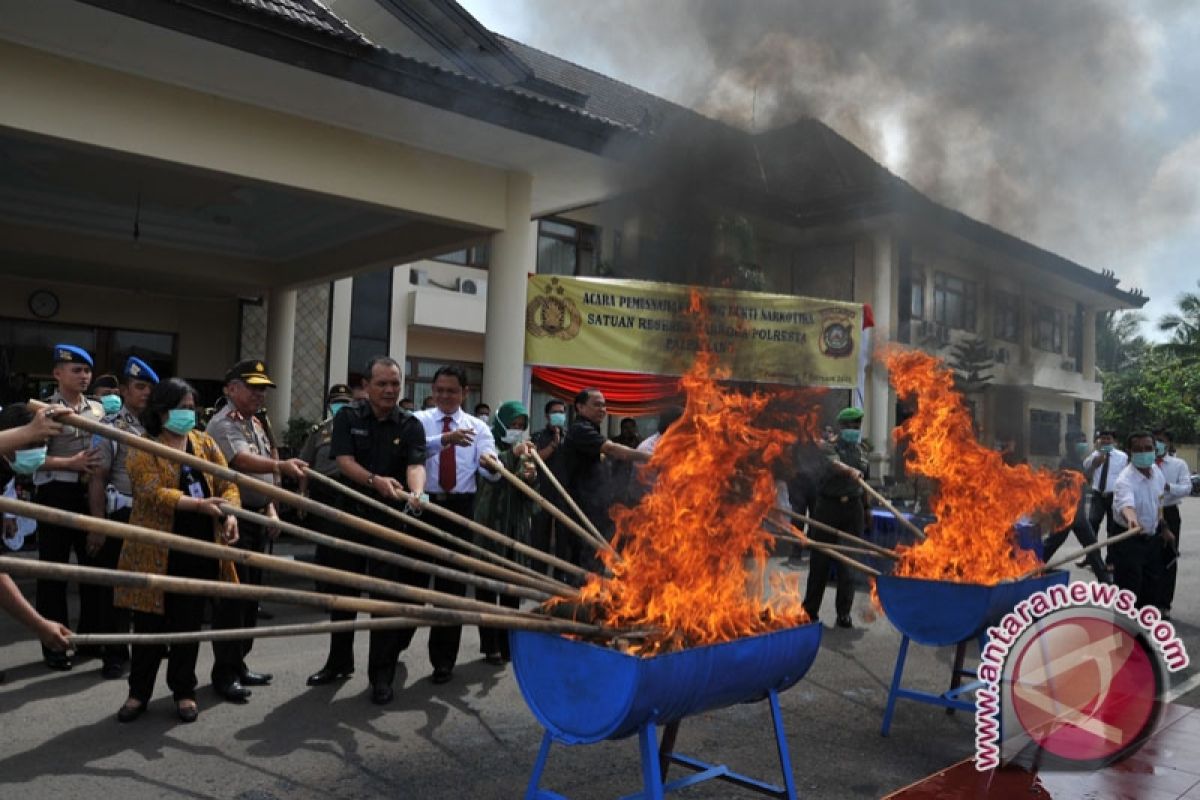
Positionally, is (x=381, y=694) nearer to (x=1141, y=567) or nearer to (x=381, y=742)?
(x=381, y=742)

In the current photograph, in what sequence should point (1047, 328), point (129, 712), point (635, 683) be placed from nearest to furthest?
point (635, 683) < point (129, 712) < point (1047, 328)

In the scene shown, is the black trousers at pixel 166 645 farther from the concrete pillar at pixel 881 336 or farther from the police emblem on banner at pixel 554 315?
the police emblem on banner at pixel 554 315

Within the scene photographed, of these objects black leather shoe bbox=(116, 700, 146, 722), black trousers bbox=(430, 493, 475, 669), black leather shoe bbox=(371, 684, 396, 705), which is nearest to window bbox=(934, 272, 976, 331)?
black trousers bbox=(430, 493, 475, 669)

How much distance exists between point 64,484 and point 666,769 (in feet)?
13.2

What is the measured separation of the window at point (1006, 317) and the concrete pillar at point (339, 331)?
1058 cm

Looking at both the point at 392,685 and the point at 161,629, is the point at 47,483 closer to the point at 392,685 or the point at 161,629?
the point at 161,629

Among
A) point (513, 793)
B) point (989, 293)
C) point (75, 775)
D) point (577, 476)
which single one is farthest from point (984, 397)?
point (75, 775)

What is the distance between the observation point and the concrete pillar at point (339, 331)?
1435 centimetres

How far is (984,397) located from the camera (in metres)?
6.03

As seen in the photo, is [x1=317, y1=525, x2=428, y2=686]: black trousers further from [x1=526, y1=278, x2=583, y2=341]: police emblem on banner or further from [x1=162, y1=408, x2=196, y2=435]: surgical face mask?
[x1=526, y1=278, x2=583, y2=341]: police emblem on banner

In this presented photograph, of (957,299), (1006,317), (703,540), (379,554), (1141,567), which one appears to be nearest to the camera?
(379,554)

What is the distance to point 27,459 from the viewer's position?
11.4 feet

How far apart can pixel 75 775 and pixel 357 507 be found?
1.96m

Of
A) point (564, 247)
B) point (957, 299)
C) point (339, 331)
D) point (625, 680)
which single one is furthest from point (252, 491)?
point (564, 247)
